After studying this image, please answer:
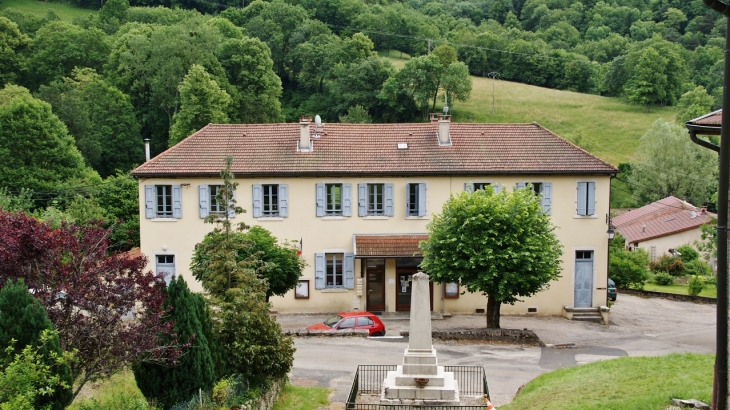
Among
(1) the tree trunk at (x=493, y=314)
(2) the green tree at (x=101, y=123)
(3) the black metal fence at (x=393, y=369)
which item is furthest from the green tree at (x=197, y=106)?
(3) the black metal fence at (x=393, y=369)

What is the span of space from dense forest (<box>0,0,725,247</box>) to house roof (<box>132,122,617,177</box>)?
12.8 metres

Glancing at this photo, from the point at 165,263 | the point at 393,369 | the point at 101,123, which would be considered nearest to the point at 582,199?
the point at 393,369

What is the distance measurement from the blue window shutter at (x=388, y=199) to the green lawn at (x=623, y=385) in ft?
42.6

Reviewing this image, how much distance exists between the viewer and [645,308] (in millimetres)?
34844

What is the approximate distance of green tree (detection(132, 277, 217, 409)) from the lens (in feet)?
46.9

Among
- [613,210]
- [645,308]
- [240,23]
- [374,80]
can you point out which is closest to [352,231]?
[645,308]

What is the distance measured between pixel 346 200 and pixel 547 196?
27.7 feet

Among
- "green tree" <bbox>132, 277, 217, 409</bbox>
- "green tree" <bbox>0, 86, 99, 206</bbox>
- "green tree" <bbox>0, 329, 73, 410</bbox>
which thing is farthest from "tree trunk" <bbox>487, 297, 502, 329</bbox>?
"green tree" <bbox>0, 86, 99, 206</bbox>

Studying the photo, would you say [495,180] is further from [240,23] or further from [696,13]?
[696,13]

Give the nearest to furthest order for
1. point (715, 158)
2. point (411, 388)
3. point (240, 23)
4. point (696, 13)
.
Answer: point (411, 388)
point (715, 158)
point (240, 23)
point (696, 13)

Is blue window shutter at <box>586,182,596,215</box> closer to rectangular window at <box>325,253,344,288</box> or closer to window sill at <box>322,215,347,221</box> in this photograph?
window sill at <box>322,215,347,221</box>

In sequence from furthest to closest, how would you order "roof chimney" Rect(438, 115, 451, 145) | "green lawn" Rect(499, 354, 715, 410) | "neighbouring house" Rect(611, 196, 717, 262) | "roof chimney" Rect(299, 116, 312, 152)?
"neighbouring house" Rect(611, 196, 717, 262)
"roof chimney" Rect(438, 115, 451, 145)
"roof chimney" Rect(299, 116, 312, 152)
"green lawn" Rect(499, 354, 715, 410)

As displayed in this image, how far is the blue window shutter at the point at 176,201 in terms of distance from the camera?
31584mm

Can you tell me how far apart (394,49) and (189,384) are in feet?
317
